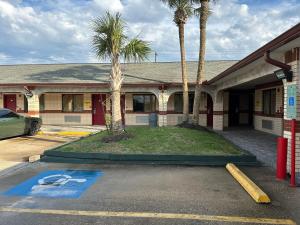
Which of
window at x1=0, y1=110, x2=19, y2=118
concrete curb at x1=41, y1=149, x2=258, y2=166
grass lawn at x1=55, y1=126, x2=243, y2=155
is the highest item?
window at x1=0, y1=110, x2=19, y2=118

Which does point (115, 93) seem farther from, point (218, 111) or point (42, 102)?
point (42, 102)

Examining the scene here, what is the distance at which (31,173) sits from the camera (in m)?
7.98

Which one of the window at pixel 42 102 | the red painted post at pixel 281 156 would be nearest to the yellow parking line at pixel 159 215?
the red painted post at pixel 281 156

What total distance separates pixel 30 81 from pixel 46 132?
440 cm

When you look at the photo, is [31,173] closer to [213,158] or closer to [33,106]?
[213,158]

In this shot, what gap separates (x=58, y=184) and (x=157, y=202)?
2.54 meters

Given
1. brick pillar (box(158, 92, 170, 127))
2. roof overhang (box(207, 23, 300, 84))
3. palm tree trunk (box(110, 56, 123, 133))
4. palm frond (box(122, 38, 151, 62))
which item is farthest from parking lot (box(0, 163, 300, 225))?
brick pillar (box(158, 92, 170, 127))

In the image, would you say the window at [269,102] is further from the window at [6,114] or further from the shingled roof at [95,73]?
the window at [6,114]

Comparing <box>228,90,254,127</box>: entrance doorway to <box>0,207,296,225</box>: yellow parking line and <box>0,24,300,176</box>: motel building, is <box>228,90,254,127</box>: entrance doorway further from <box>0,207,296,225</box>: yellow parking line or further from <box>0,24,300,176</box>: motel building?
<box>0,207,296,225</box>: yellow parking line

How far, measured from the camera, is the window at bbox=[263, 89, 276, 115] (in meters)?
15.7

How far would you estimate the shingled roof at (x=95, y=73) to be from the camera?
63.6 ft

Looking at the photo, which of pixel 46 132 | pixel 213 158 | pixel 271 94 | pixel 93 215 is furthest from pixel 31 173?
pixel 271 94

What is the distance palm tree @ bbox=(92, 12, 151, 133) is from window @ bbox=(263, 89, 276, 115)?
25.0 feet

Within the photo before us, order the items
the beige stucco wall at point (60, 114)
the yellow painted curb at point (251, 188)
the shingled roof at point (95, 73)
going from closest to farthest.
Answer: the yellow painted curb at point (251, 188), the shingled roof at point (95, 73), the beige stucco wall at point (60, 114)
